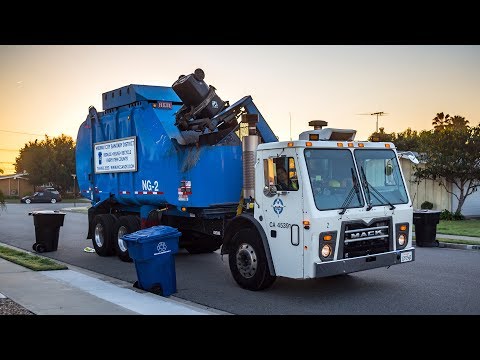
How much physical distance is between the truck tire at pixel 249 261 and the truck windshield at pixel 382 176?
1.91m

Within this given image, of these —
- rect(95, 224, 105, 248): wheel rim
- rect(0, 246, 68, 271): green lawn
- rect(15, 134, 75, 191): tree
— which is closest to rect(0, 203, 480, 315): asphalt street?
rect(95, 224, 105, 248): wheel rim

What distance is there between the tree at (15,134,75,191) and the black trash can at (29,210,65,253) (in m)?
52.2

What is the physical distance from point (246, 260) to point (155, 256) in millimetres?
1481

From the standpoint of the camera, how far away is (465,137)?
2442cm

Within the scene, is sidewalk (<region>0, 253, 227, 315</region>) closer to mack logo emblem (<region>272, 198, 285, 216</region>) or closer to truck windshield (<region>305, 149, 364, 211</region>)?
mack logo emblem (<region>272, 198, 285, 216</region>)

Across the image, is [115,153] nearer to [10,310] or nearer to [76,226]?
[10,310]

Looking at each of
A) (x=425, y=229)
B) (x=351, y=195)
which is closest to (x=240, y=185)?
(x=351, y=195)

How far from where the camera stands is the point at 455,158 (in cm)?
2439

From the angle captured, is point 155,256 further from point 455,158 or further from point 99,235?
point 455,158

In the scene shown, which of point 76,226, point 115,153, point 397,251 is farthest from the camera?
point 76,226

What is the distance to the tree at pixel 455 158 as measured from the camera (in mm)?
24266

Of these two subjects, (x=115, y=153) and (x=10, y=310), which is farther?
(x=115, y=153)
